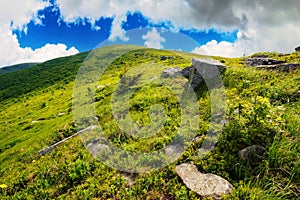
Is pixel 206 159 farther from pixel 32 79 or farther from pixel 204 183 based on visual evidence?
pixel 32 79

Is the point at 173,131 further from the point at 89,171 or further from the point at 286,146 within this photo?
the point at 286,146

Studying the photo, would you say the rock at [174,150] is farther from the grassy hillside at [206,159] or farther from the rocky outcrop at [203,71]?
the rocky outcrop at [203,71]

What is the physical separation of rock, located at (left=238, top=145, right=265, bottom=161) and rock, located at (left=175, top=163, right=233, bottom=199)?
1079 millimetres

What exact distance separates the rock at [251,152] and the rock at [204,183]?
1079 millimetres

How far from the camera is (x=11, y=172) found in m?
12.6

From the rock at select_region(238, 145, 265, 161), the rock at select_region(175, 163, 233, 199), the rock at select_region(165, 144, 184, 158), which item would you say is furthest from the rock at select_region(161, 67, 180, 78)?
the rock at select_region(238, 145, 265, 161)

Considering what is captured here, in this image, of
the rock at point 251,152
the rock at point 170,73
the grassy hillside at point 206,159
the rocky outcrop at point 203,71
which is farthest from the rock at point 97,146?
the rock at point 170,73

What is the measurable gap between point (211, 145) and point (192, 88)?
20.2ft

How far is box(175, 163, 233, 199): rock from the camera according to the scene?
6684mm

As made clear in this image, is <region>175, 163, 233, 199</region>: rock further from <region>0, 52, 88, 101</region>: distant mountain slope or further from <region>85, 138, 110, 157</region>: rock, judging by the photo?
<region>0, 52, 88, 101</region>: distant mountain slope

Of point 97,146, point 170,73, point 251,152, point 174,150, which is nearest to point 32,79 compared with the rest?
point 170,73

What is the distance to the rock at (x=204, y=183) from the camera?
6.68 meters

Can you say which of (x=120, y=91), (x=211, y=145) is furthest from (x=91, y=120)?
(x=211, y=145)

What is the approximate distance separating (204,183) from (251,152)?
1724mm
